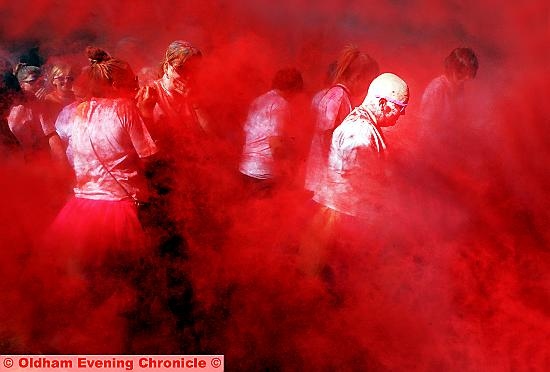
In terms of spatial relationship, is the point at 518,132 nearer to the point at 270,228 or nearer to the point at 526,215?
the point at 526,215

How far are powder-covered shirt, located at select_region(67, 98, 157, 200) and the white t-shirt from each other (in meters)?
0.73

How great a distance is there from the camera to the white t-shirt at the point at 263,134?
167 inches

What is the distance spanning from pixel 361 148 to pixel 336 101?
0.45m

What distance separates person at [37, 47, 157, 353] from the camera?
364 centimetres

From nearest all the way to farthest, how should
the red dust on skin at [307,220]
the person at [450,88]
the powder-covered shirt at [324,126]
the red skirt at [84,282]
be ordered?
the red skirt at [84,282] → the red dust on skin at [307,220] → the powder-covered shirt at [324,126] → the person at [450,88]

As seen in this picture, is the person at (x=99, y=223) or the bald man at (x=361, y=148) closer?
the person at (x=99, y=223)

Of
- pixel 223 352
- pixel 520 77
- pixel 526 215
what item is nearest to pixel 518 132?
pixel 520 77

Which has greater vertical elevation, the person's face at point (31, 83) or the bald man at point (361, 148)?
the person's face at point (31, 83)

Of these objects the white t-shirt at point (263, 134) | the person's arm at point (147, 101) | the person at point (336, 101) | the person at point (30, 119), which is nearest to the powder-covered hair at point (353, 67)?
the person at point (336, 101)

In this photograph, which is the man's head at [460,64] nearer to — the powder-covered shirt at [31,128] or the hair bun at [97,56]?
the hair bun at [97,56]

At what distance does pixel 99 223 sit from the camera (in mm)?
3721

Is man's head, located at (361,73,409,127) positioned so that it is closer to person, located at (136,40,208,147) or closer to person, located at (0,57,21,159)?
person, located at (136,40,208,147)

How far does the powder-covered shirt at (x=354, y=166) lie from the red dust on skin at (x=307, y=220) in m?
0.17

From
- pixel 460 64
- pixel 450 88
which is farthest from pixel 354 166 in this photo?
pixel 460 64
